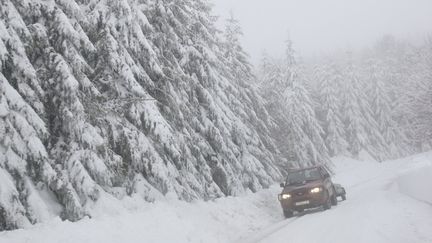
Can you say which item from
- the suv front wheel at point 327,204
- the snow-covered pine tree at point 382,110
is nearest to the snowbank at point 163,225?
the suv front wheel at point 327,204

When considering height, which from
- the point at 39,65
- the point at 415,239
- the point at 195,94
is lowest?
the point at 415,239

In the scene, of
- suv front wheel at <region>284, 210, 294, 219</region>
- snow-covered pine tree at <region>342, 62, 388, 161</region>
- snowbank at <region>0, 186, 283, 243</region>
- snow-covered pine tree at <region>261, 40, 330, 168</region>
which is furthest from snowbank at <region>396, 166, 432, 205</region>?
snow-covered pine tree at <region>342, 62, 388, 161</region>

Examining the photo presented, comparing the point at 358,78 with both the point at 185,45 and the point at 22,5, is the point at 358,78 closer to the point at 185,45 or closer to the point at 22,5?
the point at 185,45

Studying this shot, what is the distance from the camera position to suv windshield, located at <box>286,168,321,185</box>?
2198cm

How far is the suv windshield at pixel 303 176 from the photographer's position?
2198cm

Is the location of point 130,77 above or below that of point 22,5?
below

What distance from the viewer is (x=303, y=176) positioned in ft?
72.8

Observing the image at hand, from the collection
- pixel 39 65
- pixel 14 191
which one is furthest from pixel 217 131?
pixel 14 191

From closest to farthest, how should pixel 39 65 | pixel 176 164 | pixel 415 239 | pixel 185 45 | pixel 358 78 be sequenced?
1. pixel 415 239
2. pixel 39 65
3. pixel 176 164
4. pixel 185 45
5. pixel 358 78

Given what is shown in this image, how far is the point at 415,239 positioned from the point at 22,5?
10.4 m

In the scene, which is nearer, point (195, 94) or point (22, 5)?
point (22, 5)

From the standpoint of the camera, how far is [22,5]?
1313 cm

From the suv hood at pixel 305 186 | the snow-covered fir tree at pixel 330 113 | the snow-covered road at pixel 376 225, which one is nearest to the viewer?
the snow-covered road at pixel 376 225

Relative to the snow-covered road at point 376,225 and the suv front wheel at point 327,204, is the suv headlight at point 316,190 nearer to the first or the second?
the suv front wheel at point 327,204
